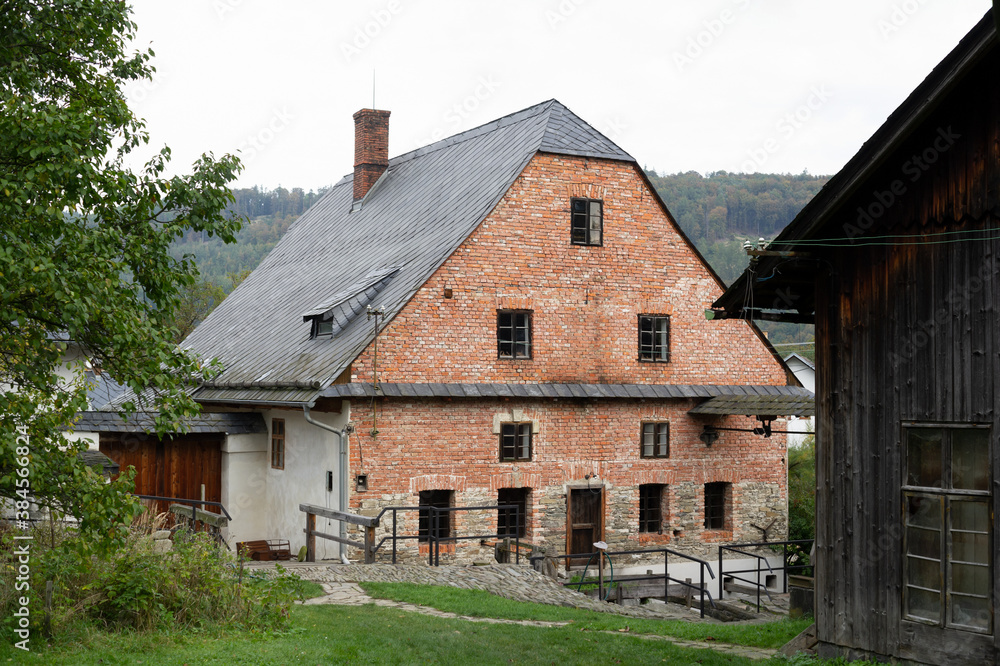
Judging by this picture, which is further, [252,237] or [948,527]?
[252,237]

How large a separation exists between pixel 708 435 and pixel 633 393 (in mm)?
2344

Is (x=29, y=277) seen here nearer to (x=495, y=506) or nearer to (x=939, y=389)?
(x=939, y=389)

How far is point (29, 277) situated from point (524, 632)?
695 centimetres

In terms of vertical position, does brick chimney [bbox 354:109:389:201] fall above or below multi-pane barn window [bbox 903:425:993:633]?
above

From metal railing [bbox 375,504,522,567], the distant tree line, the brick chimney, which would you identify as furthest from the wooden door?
the distant tree line

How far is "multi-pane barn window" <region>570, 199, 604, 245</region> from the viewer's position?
21.2 meters

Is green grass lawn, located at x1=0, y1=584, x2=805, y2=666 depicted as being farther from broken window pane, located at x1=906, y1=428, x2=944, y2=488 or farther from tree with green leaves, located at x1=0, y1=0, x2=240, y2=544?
broken window pane, located at x1=906, y1=428, x2=944, y2=488

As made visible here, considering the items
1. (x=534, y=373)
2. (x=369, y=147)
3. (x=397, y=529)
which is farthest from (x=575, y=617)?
(x=369, y=147)

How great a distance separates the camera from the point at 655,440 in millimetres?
21953

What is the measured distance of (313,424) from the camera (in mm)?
19594

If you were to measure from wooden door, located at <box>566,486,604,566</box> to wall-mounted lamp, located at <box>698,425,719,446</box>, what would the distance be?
9.23 ft

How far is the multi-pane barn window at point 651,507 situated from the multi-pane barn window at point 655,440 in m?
0.67

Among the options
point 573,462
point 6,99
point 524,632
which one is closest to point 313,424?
point 573,462

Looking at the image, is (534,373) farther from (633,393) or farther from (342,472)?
(342,472)
